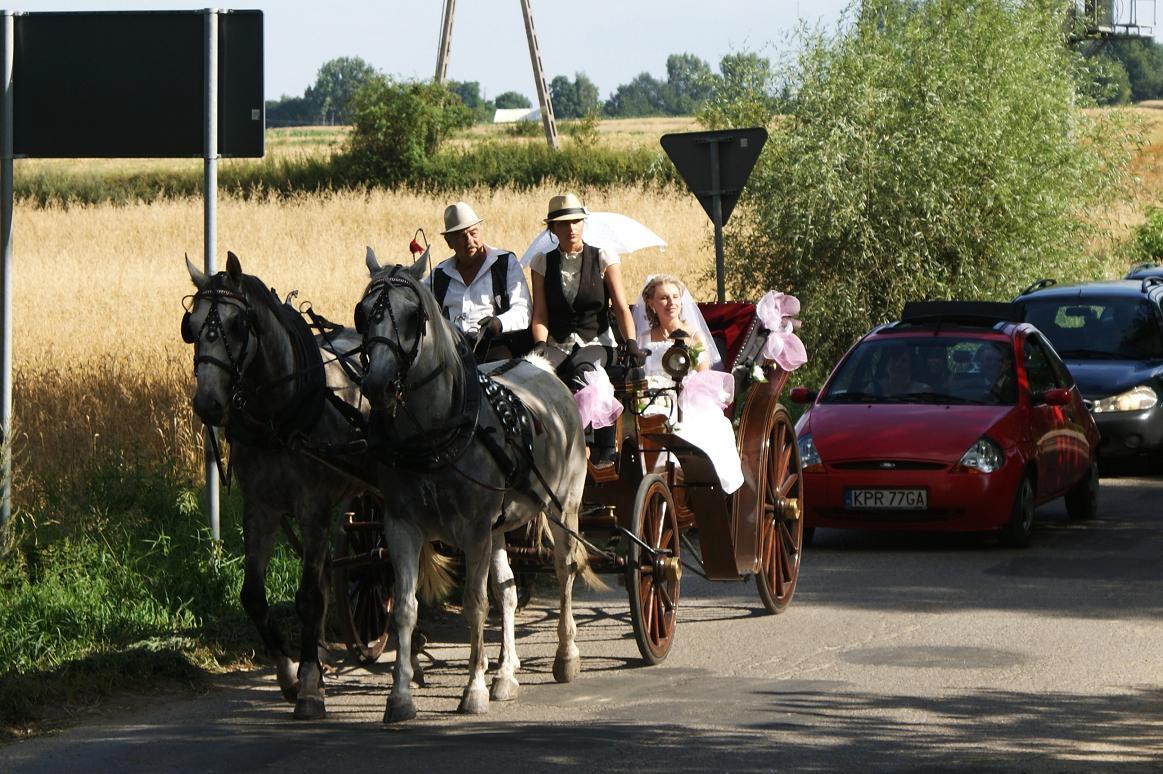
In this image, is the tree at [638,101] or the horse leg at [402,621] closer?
the horse leg at [402,621]

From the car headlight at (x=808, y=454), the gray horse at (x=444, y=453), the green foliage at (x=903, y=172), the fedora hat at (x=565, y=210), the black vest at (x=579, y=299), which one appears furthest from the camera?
the green foliage at (x=903, y=172)

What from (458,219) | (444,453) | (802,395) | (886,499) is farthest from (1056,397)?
(444,453)

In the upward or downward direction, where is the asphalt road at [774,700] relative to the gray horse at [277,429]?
downward

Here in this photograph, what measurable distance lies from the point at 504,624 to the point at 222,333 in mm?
2050

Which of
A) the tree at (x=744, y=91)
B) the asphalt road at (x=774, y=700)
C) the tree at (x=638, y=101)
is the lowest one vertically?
the asphalt road at (x=774, y=700)

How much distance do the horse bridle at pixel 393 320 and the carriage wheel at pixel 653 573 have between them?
2038 mm

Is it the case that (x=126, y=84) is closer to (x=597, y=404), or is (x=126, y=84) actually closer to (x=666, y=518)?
(x=597, y=404)

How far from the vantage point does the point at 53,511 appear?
11.6m

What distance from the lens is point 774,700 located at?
857cm

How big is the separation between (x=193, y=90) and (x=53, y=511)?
2997mm

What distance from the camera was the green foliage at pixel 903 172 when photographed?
22.6 meters

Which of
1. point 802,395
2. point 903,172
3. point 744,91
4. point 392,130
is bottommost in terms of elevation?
point 802,395

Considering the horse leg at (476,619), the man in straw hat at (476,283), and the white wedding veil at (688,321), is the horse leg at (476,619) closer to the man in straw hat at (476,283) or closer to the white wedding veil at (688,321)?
the man in straw hat at (476,283)

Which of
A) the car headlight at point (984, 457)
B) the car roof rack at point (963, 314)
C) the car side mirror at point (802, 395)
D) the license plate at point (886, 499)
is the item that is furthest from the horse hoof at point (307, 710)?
the car roof rack at point (963, 314)
